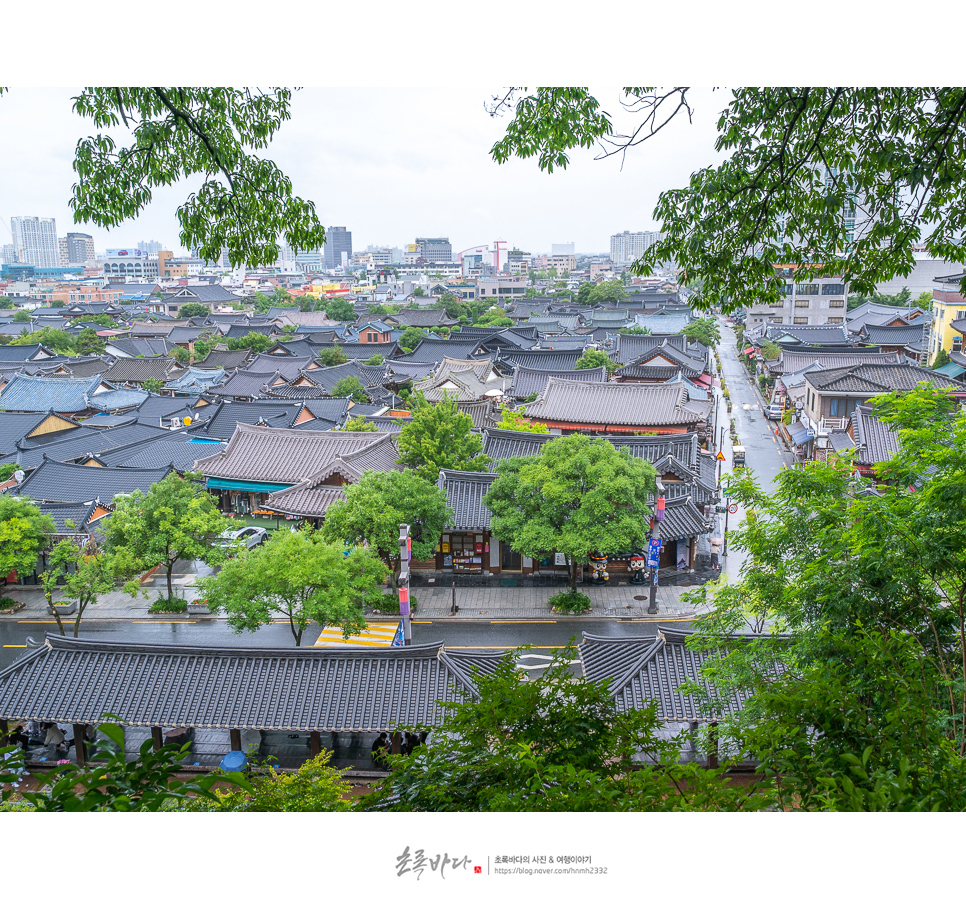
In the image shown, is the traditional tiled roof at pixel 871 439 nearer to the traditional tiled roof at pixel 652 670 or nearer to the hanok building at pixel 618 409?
the hanok building at pixel 618 409

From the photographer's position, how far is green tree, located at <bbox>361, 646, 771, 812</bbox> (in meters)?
4.70

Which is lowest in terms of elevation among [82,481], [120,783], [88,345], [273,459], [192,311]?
[120,783]

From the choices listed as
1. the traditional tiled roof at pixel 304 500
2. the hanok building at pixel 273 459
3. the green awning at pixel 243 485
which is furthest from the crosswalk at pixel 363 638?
the green awning at pixel 243 485

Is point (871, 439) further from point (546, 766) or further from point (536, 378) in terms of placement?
point (546, 766)

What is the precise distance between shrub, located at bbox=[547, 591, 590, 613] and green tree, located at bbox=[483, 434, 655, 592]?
1079 millimetres

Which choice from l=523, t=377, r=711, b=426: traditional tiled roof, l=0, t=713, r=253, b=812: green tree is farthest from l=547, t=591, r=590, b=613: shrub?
l=0, t=713, r=253, b=812: green tree

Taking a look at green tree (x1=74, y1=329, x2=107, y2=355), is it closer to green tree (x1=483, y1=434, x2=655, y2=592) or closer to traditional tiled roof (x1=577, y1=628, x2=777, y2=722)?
green tree (x1=483, y1=434, x2=655, y2=592)

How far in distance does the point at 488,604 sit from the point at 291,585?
7449 millimetres

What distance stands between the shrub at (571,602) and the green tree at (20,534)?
577 inches

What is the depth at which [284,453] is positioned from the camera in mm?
28297

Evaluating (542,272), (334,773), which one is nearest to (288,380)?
(334,773)

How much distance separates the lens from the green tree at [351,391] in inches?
1754

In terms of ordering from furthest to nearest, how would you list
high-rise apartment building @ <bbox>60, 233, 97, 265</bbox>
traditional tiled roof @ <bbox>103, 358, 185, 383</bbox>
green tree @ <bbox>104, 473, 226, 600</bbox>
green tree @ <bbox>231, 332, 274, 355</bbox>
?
high-rise apartment building @ <bbox>60, 233, 97, 265</bbox>, green tree @ <bbox>231, 332, 274, 355</bbox>, traditional tiled roof @ <bbox>103, 358, 185, 383</bbox>, green tree @ <bbox>104, 473, 226, 600</bbox>

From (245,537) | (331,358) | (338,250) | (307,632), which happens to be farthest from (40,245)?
(307,632)
